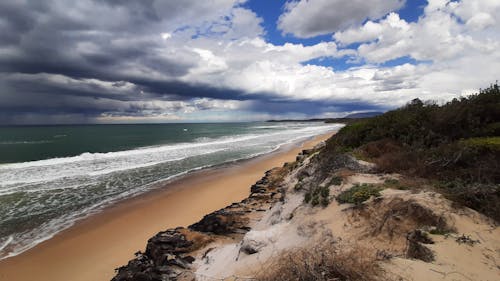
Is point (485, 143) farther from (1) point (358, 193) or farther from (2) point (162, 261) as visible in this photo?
(2) point (162, 261)

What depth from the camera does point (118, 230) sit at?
1171 centimetres

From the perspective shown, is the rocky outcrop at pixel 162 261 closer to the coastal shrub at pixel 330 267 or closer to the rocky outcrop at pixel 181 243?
the rocky outcrop at pixel 181 243

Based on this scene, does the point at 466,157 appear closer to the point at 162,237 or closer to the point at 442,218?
the point at 442,218

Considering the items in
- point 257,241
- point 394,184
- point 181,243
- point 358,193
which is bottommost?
point 181,243

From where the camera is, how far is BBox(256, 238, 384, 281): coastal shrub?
372 cm

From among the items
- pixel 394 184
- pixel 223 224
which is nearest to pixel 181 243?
pixel 223 224

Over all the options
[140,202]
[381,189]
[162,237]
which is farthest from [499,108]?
[140,202]

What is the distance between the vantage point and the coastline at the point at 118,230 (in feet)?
29.2

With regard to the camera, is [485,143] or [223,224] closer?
[485,143]

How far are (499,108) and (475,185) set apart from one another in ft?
14.7

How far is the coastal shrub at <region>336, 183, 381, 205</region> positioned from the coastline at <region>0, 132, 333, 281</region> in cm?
738

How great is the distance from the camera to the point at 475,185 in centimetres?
555

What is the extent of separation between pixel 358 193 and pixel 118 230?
10105mm

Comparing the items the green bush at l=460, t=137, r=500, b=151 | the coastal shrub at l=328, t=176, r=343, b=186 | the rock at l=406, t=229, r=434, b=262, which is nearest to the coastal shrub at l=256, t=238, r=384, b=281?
the rock at l=406, t=229, r=434, b=262
